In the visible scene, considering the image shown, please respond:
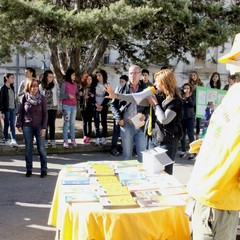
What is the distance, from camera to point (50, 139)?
9211 mm

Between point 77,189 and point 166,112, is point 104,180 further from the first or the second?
point 166,112

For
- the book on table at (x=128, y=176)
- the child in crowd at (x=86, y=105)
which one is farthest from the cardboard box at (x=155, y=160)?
the child in crowd at (x=86, y=105)

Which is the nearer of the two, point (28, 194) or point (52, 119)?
point (28, 194)

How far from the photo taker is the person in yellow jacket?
214cm

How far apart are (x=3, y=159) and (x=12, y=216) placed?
11.2ft

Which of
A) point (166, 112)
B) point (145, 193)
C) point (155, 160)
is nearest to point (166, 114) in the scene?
point (166, 112)

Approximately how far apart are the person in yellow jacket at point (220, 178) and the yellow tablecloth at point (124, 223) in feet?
2.36

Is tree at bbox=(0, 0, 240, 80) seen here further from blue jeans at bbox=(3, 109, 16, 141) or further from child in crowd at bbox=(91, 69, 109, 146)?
blue jeans at bbox=(3, 109, 16, 141)

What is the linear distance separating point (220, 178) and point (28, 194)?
14.7 feet

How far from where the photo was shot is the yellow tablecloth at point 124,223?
3.00 metres

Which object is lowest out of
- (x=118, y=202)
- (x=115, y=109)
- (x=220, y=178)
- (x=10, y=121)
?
(x=118, y=202)

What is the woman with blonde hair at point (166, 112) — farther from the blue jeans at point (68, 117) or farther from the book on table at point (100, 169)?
the blue jeans at point (68, 117)

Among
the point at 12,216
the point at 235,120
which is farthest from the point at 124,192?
the point at 12,216

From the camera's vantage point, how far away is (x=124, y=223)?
9.85 ft
